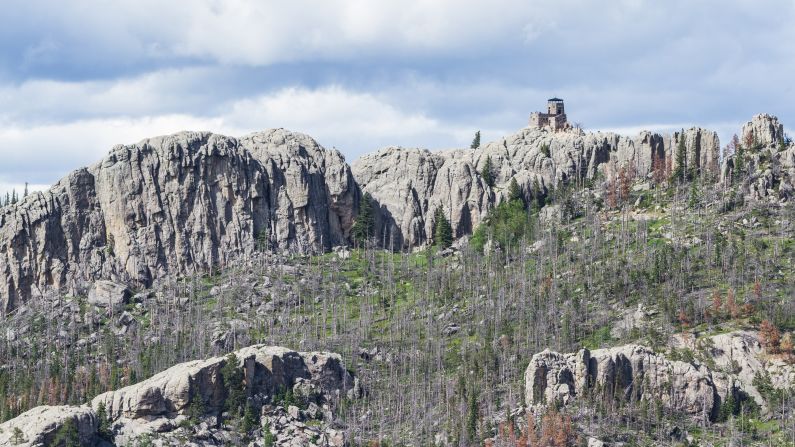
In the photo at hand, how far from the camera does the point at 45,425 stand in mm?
178250

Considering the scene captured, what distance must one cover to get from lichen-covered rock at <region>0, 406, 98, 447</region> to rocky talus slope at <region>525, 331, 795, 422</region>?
64.1m

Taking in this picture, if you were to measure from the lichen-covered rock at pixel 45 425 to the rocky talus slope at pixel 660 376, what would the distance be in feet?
210

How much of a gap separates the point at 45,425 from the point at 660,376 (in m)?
88.9

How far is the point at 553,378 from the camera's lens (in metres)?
188

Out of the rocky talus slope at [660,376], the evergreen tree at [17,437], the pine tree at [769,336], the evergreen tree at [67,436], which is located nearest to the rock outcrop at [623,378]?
the rocky talus slope at [660,376]

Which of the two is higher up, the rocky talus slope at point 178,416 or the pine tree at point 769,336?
the pine tree at point 769,336

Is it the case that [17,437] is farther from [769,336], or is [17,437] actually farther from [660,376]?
[769,336]

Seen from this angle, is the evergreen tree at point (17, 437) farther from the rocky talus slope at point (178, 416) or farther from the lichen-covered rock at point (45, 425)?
the rocky talus slope at point (178, 416)

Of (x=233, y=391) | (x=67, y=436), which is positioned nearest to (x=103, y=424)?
(x=67, y=436)

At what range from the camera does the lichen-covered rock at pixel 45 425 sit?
17688 centimetres

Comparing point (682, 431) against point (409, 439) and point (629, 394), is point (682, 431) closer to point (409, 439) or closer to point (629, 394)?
point (629, 394)

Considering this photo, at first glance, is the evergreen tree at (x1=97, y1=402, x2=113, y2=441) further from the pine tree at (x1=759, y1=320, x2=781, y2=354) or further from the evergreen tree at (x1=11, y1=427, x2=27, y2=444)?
the pine tree at (x1=759, y1=320, x2=781, y2=354)

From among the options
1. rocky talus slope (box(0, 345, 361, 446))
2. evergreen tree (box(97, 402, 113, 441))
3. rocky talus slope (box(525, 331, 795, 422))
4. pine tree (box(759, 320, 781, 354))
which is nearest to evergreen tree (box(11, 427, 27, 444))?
rocky talus slope (box(0, 345, 361, 446))

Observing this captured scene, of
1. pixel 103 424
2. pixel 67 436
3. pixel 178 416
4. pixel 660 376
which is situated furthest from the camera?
pixel 178 416
